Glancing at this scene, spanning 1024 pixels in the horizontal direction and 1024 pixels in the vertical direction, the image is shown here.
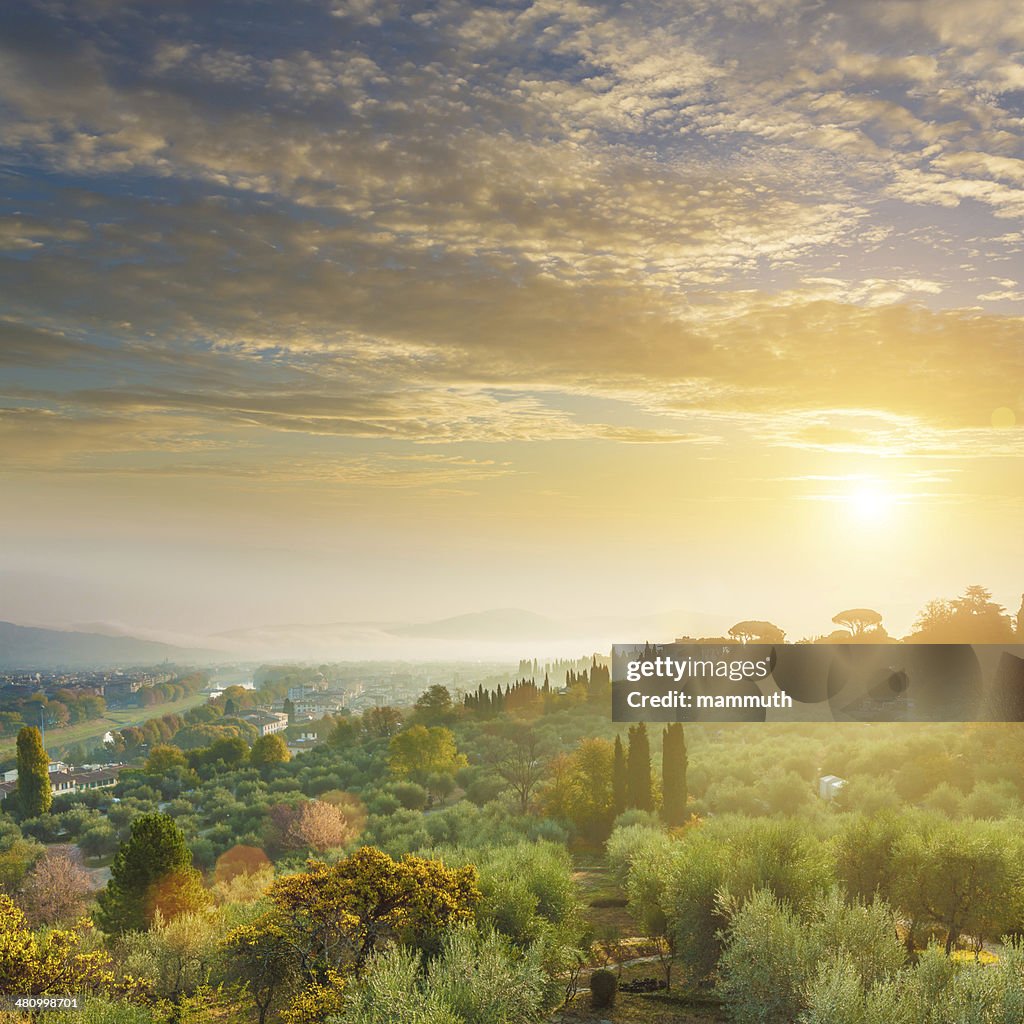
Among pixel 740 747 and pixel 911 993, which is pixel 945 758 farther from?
pixel 911 993

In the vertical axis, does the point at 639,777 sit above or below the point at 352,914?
below

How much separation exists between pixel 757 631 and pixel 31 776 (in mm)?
66688

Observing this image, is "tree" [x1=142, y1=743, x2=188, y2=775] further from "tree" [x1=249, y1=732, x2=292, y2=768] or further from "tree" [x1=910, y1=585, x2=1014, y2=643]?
"tree" [x1=910, y1=585, x2=1014, y2=643]

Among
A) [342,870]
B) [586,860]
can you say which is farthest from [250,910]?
[586,860]

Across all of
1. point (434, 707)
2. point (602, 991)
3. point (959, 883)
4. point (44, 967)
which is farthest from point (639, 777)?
point (434, 707)

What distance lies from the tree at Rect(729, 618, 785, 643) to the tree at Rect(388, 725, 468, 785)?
33.6 m

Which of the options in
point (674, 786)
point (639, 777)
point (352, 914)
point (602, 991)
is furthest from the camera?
point (639, 777)

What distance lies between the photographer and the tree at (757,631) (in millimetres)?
86250

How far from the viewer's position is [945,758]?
46844 millimetres

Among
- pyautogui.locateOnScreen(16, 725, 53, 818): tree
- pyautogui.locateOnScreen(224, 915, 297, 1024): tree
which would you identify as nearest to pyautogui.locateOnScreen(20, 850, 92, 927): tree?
pyautogui.locateOnScreen(16, 725, 53, 818): tree

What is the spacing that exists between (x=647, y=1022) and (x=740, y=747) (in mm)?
43707

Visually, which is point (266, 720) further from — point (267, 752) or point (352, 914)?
point (352, 914)
